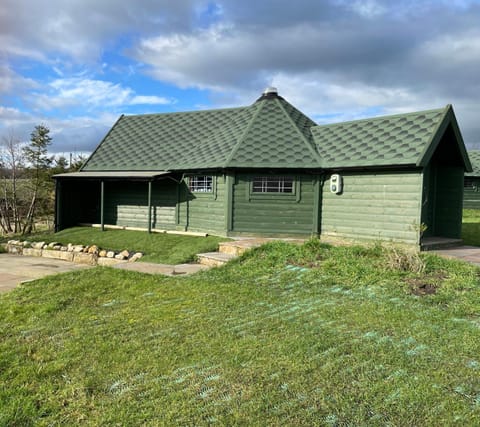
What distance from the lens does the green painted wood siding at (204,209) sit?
469 inches

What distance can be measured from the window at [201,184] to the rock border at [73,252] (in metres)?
3.06

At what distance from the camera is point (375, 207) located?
10.0m

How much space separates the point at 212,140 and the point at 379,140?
595 centimetres

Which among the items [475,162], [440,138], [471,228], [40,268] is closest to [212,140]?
[40,268]

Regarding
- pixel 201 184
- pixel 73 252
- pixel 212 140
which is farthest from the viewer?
pixel 212 140

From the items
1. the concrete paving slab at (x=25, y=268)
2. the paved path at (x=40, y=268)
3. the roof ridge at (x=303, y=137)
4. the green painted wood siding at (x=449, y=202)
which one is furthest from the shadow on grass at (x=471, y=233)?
the concrete paving slab at (x=25, y=268)

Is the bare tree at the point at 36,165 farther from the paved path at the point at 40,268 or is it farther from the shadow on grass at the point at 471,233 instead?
the shadow on grass at the point at 471,233

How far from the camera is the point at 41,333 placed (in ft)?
14.6

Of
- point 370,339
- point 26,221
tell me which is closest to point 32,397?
point 370,339

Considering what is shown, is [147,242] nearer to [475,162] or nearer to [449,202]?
[449,202]

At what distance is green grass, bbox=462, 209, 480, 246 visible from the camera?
1172 cm

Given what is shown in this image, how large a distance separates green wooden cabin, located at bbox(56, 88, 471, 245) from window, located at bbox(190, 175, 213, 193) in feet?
0.11

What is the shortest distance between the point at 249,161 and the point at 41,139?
469 inches

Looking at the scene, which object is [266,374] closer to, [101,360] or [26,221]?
[101,360]
